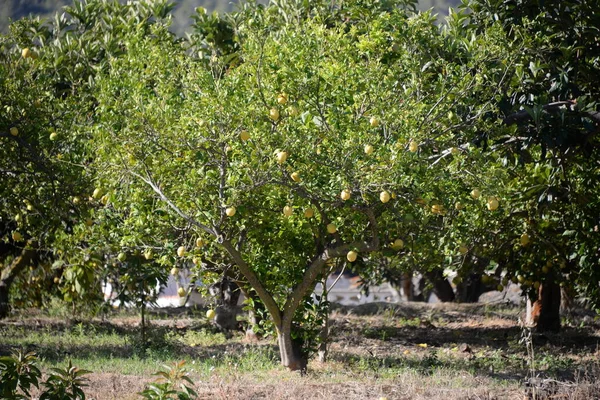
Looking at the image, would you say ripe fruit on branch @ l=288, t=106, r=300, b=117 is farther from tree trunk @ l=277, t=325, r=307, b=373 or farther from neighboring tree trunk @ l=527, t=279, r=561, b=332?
neighboring tree trunk @ l=527, t=279, r=561, b=332

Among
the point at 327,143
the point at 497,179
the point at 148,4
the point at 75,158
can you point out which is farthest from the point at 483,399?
the point at 148,4

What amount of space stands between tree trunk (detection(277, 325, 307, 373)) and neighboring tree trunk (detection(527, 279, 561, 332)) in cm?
485

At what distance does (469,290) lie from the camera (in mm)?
17391

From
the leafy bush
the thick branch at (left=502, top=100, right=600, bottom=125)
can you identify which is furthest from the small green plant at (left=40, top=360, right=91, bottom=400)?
the thick branch at (left=502, top=100, right=600, bottom=125)

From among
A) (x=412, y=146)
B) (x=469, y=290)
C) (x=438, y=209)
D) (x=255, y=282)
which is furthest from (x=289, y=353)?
(x=469, y=290)

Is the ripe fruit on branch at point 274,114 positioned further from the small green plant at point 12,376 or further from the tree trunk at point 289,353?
the small green plant at point 12,376

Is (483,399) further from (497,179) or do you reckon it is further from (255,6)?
(255,6)

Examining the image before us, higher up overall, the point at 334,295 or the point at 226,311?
the point at 334,295

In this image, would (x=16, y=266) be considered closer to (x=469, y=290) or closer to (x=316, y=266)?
(x=316, y=266)

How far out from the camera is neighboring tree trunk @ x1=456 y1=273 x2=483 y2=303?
16.8 metres

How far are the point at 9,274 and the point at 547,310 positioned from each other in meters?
7.30

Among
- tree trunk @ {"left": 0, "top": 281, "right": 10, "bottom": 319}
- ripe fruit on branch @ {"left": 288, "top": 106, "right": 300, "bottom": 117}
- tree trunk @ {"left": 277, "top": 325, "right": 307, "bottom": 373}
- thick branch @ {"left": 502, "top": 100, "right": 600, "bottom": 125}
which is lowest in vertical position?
tree trunk @ {"left": 277, "top": 325, "right": 307, "bottom": 373}

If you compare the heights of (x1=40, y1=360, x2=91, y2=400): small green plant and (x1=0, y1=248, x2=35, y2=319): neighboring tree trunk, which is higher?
(x1=0, y1=248, x2=35, y2=319): neighboring tree trunk

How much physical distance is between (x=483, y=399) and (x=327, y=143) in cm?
222
